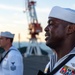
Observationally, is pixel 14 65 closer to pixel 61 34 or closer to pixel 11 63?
pixel 11 63

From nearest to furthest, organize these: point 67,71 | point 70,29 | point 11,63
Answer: point 67,71, point 70,29, point 11,63

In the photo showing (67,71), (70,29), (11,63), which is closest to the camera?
(67,71)

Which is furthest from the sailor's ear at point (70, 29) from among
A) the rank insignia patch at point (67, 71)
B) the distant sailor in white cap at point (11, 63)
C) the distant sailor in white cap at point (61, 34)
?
the distant sailor in white cap at point (11, 63)

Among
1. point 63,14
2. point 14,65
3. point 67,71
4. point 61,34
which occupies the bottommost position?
point 14,65

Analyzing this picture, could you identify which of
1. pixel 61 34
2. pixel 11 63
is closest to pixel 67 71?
pixel 61 34

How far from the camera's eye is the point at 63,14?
2887 mm

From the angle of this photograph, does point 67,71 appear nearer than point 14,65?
Yes

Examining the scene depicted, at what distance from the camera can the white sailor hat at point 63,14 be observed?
2.87 m

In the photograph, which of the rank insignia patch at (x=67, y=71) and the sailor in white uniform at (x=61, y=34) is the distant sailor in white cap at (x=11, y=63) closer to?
the sailor in white uniform at (x=61, y=34)

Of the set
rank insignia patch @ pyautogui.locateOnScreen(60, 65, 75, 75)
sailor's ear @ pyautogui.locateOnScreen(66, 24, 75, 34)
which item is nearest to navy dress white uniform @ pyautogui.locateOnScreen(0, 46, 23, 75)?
sailor's ear @ pyautogui.locateOnScreen(66, 24, 75, 34)

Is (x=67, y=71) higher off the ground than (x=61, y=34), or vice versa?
(x=61, y=34)

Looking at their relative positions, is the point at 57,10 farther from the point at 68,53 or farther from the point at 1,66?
the point at 1,66

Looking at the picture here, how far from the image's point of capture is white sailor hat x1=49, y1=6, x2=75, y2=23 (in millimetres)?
2871

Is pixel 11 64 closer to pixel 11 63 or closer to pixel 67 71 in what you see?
pixel 11 63
